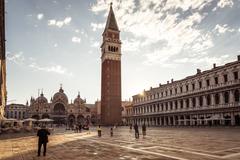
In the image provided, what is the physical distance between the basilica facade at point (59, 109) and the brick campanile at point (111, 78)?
2836cm

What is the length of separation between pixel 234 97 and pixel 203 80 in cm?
924

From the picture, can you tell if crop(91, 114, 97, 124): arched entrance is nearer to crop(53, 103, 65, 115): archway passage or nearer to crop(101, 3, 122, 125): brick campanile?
crop(53, 103, 65, 115): archway passage

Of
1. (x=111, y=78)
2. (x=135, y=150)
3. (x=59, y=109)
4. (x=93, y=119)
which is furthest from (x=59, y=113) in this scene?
(x=135, y=150)

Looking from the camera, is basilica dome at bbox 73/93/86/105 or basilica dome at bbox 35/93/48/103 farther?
basilica dome at bbox 73/93/86/105

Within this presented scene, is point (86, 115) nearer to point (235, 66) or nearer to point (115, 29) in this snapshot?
point (115, 29)

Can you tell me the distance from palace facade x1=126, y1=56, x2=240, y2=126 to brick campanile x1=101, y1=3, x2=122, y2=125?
9803 millimetres

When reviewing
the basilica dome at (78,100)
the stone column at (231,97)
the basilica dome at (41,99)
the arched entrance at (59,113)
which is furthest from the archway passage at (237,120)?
the basilica dome at (41,99)

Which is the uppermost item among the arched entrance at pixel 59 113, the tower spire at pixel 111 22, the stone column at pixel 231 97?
the tower spire at pixel 111 22

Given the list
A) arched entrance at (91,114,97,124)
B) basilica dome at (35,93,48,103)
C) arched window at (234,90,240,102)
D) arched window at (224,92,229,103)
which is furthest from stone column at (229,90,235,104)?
basilica dome at (35,93,48,103)

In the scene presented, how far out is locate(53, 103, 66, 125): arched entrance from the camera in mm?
102750

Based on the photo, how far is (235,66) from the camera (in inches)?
1702

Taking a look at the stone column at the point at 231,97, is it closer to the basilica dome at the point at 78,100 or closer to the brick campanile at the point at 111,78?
the brick campanile at the point at 111,78

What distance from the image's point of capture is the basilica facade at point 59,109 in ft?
335

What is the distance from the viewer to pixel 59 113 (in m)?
104
